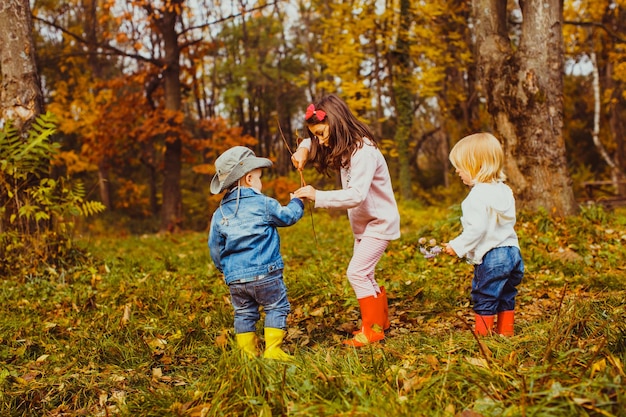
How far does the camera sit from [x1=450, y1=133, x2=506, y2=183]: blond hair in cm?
381

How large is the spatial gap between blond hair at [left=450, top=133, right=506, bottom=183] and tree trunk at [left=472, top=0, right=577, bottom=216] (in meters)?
4.22

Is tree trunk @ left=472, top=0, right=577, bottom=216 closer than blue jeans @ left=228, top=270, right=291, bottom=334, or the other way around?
blue jeans @ left=228, top=270, right=291, bottom=334

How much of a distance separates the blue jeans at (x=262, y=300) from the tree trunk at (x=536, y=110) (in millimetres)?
5183

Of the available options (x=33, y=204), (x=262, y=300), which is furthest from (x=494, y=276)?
(x=33, y=204)

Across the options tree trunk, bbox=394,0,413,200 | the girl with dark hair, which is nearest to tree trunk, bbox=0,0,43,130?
the girl with dark hair

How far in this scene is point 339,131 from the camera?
13.3 ft

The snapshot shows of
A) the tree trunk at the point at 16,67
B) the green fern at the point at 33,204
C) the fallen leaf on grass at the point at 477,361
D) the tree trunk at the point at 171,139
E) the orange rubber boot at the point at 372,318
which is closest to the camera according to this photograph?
the fallen leaf on grass at the point at 477,361

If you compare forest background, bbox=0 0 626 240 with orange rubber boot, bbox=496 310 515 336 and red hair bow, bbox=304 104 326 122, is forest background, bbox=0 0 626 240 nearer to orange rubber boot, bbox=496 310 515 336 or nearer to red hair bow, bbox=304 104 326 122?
red hair bow, bbox=304 104 326 122

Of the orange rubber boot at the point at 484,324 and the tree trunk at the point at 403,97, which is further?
the tree trunk at the point at 403,97

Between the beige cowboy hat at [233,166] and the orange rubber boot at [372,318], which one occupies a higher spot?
the beige cowboy hat at [233,166]

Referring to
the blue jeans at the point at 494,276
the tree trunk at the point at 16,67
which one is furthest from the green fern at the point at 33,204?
the blue jeans at the point at 494,276

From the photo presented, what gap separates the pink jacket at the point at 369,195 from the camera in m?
3.94

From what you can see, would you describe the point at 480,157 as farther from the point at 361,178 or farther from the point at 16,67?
the point at 16,67

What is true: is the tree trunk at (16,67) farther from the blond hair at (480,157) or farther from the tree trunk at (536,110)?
the tree trunk at (536,110)
